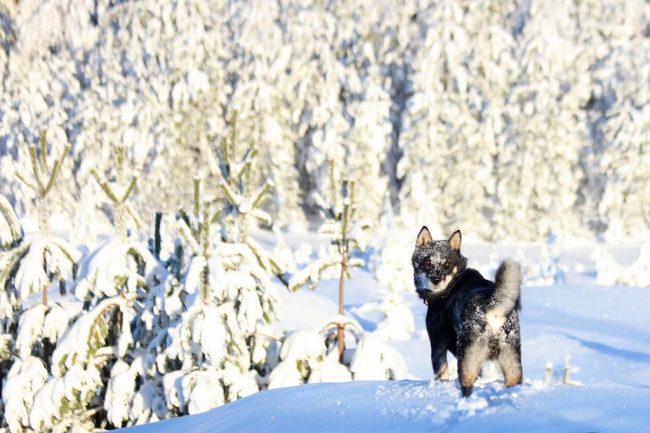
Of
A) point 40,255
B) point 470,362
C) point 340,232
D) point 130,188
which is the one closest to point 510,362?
point 470,362

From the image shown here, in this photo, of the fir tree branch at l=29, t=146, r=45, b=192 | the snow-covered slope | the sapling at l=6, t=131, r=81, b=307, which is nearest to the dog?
the snow-covered slope

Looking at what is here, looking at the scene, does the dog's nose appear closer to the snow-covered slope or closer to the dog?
the dog

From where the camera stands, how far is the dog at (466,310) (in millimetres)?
3451

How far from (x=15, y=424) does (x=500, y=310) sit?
7124mm

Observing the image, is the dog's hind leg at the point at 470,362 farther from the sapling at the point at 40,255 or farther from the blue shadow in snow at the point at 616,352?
the blue shadow in snow at the point at 616,352

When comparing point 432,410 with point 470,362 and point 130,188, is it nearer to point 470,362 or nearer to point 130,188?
point 470,362

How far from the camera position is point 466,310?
139 inches

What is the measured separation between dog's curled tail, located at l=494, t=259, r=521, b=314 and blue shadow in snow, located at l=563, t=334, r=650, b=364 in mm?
7222

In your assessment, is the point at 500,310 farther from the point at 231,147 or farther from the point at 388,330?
the point at 388,330

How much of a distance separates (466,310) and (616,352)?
7.95 meters

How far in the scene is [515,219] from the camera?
2647cm

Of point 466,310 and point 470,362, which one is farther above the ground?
point 466,310

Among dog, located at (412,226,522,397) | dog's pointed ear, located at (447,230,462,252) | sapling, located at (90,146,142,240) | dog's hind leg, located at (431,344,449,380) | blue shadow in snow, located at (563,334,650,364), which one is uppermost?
sapling, located at (90,146,142,240)

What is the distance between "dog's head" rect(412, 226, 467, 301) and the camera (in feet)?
12.4
